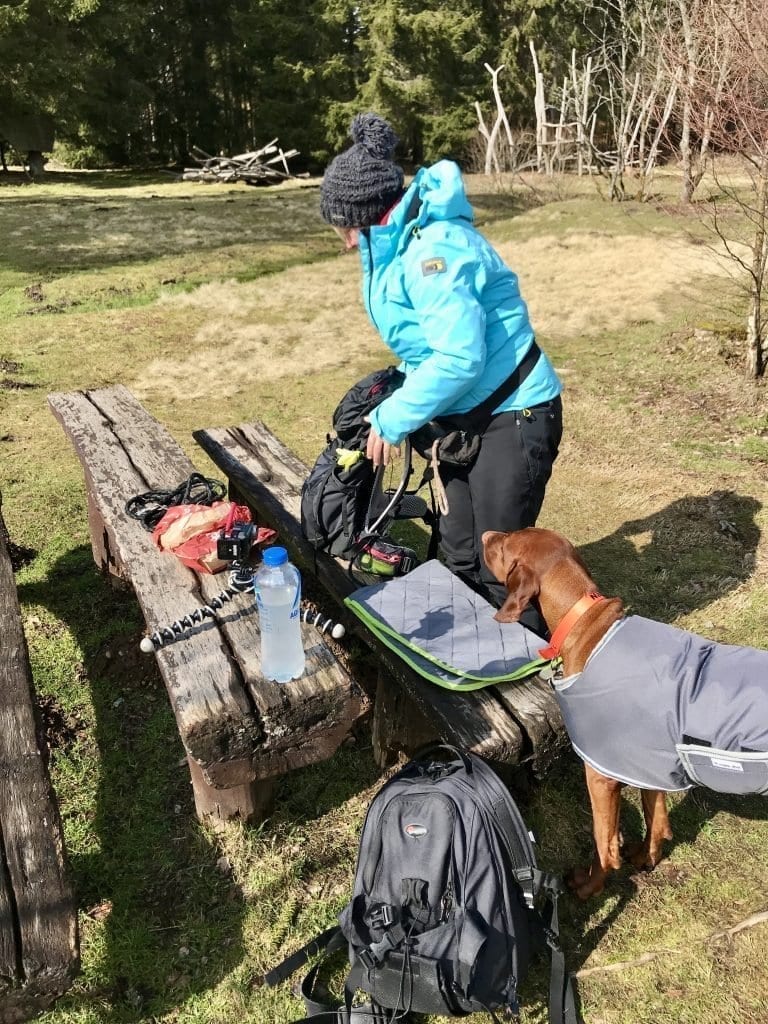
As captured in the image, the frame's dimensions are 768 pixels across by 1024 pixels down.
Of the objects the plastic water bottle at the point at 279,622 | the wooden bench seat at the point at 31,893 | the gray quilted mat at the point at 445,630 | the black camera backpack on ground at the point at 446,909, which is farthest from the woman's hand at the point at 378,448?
the wooden bench seat at the point at 31,893

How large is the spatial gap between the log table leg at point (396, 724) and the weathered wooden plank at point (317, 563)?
0.11 m

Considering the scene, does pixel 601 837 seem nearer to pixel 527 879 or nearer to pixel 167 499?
pixel 527 879

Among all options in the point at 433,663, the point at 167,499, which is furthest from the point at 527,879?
the point at 167,499

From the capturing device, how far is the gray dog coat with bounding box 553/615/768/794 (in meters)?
2.06

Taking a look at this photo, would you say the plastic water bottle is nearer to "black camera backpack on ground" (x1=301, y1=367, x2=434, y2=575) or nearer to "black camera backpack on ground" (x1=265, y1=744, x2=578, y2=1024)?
"black camera backpack on ground" (x1=265, y1=744, x2=578, y2=1024)

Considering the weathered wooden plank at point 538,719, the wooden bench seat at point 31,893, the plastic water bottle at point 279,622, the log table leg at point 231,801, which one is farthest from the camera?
the log table leg at point 231,801

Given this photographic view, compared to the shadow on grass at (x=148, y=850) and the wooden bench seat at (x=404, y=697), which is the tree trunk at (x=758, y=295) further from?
the shadow on grass at (x=148, y=850)

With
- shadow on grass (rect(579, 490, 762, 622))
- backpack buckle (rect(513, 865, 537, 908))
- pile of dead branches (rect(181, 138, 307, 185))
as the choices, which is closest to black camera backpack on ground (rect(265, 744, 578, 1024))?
backpack buckle (rect(513, 865, 537, 908))

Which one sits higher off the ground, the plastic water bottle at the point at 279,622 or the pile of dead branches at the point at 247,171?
the pile of dead branches at the point at 247,171

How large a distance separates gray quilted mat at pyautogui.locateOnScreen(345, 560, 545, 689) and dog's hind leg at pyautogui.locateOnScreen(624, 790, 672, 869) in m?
0.58

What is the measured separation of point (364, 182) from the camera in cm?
253

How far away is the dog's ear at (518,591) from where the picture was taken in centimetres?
252

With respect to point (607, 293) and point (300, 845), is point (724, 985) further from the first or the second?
point (607, 293)

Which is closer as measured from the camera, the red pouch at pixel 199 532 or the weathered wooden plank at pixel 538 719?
the weathered wooden plank at pixel 538 719
